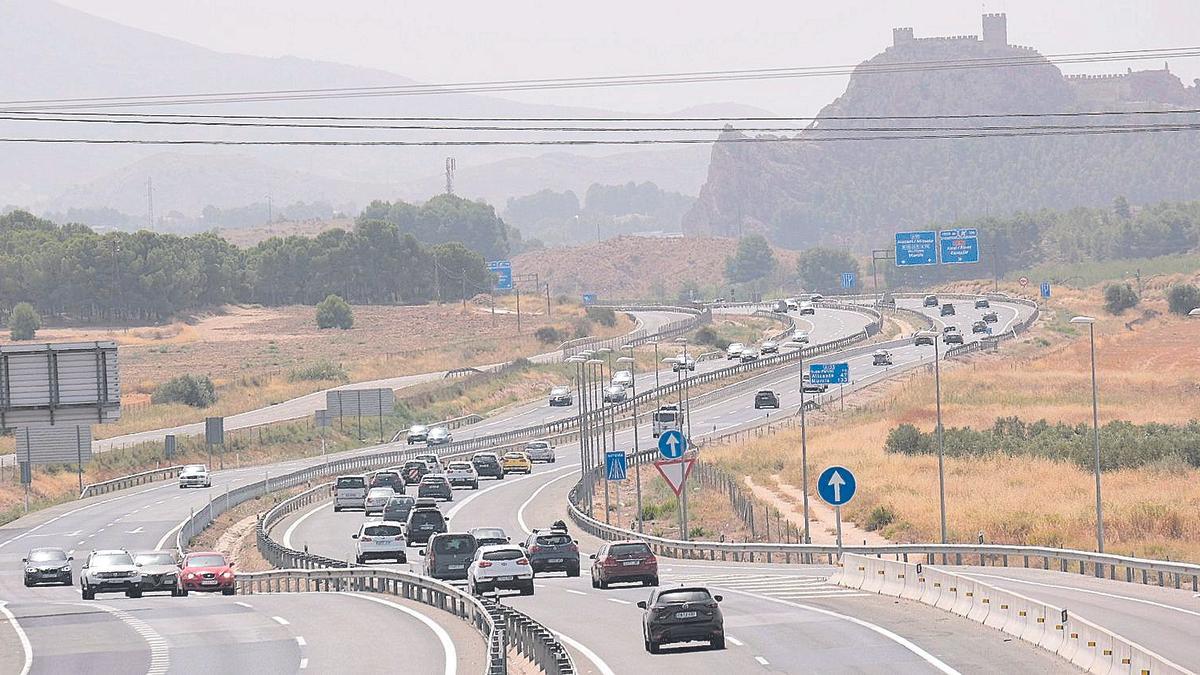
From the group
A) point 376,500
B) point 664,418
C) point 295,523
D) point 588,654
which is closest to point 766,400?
point 664,418

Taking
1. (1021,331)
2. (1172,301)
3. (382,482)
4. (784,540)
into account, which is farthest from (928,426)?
(1172,301)

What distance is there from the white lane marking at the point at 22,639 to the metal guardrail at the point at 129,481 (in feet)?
181

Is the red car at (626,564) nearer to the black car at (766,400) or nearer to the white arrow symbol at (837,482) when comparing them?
the white arrow symbol at (837,482)

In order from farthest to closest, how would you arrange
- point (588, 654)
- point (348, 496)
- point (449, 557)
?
point (348, 496), point (449, 557), point (588, 654)

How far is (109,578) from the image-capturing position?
51.9m

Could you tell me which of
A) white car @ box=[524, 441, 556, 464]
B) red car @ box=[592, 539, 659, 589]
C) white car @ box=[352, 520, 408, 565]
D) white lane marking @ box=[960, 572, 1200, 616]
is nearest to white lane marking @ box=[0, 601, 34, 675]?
white car @ box=[352, 520, 408, 565]

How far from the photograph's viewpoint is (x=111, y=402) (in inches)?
1818

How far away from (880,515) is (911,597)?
34.6m

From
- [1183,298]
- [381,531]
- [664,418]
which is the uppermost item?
[1183,298]

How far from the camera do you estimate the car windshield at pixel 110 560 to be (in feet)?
→ 171

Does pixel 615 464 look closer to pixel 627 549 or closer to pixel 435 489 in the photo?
pixel 435 489

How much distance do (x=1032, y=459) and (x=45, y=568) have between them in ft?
167

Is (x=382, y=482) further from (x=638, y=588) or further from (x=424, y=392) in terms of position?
(x=424, y=392)

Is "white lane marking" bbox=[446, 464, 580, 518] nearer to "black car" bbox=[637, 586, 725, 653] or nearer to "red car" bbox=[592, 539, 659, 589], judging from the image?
"red car" bbox=[592, 539, 659, 589]
